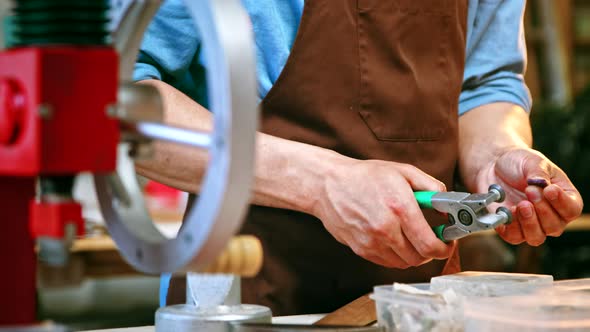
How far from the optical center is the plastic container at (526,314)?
2.89ft

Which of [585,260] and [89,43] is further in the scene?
[585,260]

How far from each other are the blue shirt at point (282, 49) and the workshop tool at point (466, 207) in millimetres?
357

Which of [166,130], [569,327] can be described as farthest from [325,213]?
[166,130]

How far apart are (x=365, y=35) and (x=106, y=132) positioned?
2.62ft

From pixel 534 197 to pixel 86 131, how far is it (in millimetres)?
853

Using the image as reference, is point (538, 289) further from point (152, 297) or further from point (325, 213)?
point (152, 297)

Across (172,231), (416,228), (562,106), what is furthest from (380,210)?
(562,106)

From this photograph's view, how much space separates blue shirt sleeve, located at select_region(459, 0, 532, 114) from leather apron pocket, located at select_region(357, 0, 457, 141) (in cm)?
16

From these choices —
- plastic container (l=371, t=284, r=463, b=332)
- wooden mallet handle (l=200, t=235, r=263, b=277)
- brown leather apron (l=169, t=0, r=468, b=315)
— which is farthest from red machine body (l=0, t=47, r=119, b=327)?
brown leather apron (l=169, t=0, r=468, b=315)

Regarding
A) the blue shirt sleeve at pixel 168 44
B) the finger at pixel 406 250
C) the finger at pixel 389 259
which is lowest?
the finger at pixel 389 259

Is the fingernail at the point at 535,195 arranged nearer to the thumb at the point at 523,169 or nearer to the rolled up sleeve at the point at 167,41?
the thumb at the point at 523,169

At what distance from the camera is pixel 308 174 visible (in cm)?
122

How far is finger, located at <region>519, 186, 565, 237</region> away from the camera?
1.32m

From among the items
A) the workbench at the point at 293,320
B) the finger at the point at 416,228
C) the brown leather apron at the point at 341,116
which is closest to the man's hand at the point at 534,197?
the brown leather apron at the point at 341,116
